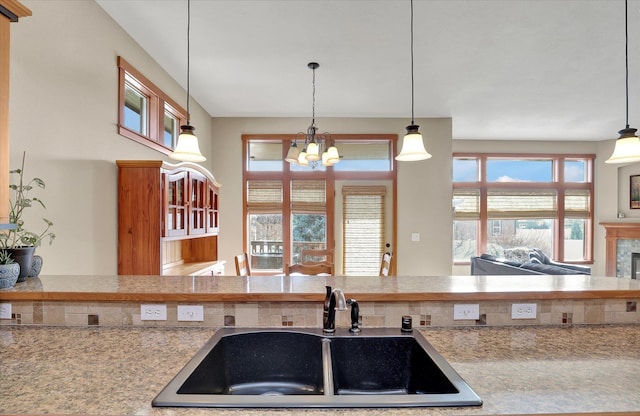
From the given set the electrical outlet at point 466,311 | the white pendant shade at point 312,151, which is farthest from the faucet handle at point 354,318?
the white pendant shade at point 312,151

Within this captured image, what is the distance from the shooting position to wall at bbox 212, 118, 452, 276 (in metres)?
5.13

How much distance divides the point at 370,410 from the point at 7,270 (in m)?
1.61

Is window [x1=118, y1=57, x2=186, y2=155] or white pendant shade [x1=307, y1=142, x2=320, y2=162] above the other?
window [x1=118, y1=57, x2=186, y2=155]

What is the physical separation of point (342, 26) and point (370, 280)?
2006mm

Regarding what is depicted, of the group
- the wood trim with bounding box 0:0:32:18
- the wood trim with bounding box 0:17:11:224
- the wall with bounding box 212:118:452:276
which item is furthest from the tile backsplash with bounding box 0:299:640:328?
the wall with bounding box 212:118:452:276

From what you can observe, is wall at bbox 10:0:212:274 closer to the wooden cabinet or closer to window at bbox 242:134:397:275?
the wooden cabinet

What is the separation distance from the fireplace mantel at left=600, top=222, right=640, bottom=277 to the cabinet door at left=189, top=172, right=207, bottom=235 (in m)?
7.22

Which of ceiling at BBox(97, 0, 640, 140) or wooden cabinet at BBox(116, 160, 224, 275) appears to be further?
wooden cabinet at BBox(116, 160, 224, 275)

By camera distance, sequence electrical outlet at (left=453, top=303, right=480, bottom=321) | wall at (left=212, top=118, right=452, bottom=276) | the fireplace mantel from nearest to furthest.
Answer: electrical outlet at (left=453, top=303, right=480, bottom=321) < wall at (left=212, top=118, right=452, bottom=276) < the fireplace mantel

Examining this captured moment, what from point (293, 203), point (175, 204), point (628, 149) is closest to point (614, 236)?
point (628, 149)

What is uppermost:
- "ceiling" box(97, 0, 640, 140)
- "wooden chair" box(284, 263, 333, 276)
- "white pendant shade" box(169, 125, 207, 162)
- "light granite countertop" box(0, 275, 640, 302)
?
"ceiling" box(97, 0, 640, 140)

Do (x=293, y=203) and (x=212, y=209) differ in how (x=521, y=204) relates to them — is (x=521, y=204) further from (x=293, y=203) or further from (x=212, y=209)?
(x=212, y=209)

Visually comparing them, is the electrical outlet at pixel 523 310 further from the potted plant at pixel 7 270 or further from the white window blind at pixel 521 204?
the white window blind at pixel 521 204

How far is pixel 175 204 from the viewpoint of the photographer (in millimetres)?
2922
